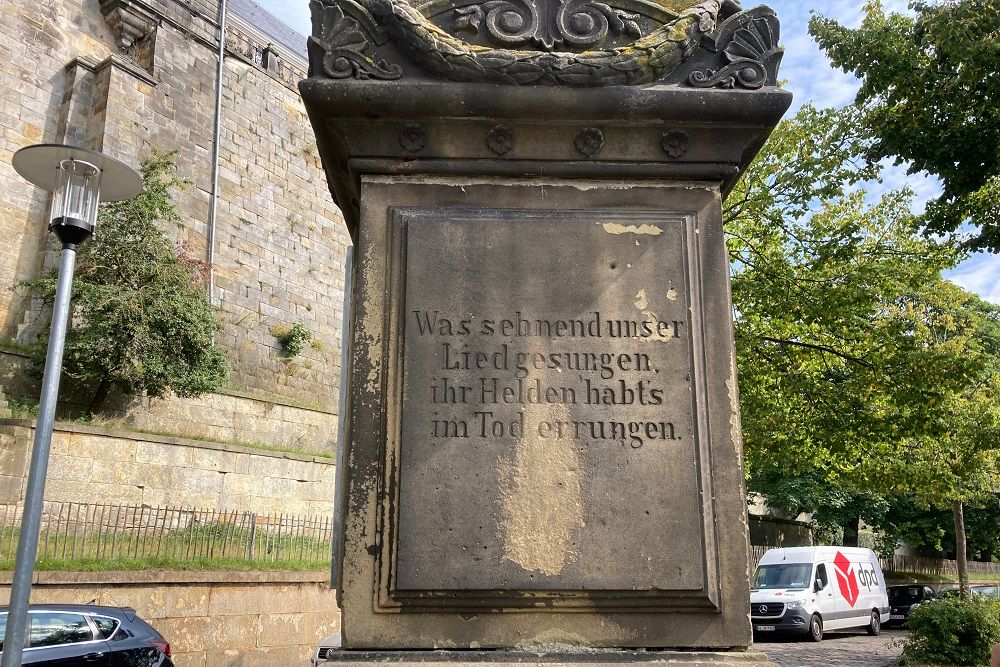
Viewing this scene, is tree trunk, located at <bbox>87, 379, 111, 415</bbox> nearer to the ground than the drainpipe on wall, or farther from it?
nearer to the ground

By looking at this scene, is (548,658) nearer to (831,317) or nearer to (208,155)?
Result: (831,317)

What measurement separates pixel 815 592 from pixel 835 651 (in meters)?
2.87

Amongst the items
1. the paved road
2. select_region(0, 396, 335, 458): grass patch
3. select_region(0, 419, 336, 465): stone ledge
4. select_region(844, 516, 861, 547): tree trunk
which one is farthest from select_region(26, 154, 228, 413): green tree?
select_region(844, 516, 861, 547): tree trunk

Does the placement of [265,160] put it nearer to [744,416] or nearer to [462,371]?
[744,416]

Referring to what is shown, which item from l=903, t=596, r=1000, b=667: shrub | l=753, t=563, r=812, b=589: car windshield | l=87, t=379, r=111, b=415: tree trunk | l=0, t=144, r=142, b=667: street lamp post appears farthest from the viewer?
l=753, t=563, r=812, b=589: car windshield

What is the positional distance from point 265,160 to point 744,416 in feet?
57.5

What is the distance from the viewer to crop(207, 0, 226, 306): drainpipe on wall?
23.3 m

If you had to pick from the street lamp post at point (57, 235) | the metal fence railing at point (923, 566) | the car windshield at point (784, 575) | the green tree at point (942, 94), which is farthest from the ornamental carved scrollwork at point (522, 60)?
the metal fence railing at point (923, 566)

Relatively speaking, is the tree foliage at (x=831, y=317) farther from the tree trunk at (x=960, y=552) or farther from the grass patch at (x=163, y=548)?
the grass patch at (x=163, y=548)

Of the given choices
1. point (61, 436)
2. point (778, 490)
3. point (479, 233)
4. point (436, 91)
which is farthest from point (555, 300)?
point (778, 490)

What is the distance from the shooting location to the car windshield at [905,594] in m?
27.0

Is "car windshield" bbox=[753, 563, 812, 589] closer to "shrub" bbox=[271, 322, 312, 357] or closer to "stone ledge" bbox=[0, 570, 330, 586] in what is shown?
"stone ledge" bbox=[0, 570, 330, 586]

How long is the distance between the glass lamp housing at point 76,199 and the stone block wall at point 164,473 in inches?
376

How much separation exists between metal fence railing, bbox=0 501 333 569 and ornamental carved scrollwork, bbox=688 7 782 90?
40.8ft
